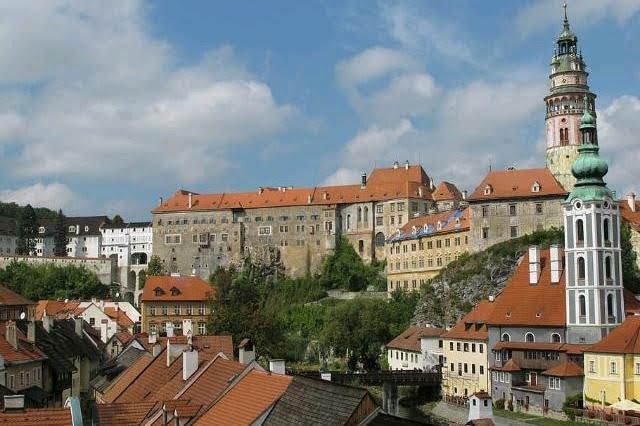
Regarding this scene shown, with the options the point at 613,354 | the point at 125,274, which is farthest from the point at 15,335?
the point at 125,274

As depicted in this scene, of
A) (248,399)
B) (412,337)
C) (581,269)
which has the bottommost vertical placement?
(412,337)

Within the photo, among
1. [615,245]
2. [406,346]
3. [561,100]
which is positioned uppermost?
[561,100]

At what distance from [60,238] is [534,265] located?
349ft

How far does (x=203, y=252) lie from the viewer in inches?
4732

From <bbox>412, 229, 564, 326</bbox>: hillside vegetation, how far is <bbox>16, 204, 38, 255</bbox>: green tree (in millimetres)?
80608

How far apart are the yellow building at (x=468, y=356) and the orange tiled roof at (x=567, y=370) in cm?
765

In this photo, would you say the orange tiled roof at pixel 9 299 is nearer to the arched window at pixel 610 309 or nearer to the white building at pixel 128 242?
the arched window at pixel 610 309

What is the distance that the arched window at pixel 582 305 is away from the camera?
5332 centimetres

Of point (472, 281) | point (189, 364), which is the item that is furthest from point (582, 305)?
point (189, 364)

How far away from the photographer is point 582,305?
5359cm

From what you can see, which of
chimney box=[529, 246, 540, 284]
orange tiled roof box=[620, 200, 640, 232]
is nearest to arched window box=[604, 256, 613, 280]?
chimney box=[529, 246, 540, 284]

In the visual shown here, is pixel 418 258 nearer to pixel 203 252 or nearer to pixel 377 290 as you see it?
pixel 377 290

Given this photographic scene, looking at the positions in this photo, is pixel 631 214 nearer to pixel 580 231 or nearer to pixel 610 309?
pixel 580 231

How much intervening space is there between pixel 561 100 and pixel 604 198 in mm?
35525
